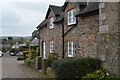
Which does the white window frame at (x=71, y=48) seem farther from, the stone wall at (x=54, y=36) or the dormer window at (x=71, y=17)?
the stone wall at (x=54, y=36)

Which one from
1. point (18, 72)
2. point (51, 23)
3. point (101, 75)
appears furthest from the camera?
point (51, 23)

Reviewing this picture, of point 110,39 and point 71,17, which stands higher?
point 71,17

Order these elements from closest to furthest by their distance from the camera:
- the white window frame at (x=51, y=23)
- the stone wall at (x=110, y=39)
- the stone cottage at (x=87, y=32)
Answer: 1. the stone wall at (x=110, y=39)
2. the stone cottage at (x=87, y=32)
3. the white window frame at (x=51, y=23)

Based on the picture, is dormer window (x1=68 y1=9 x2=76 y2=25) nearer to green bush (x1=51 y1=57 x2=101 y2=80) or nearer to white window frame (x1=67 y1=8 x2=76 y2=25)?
white window frame (x1=67 y1=8 x2=76 y2=25)

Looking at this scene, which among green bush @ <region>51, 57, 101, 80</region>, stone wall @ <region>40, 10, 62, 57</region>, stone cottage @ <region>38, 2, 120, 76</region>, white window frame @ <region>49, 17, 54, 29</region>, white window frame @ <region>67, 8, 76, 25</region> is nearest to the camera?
stone cottage @ <region>38, 2, 120, 76</region>

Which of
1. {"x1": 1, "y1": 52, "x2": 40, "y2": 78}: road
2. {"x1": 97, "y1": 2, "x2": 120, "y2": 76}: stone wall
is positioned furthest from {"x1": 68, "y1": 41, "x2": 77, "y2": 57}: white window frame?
{"x1": 97, "y1": 2, "x2": 120, "y2": 76}: stone wall

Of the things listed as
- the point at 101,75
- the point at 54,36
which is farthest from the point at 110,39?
the point at 54,36

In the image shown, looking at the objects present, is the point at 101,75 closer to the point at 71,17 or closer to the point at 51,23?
the point at 71,17

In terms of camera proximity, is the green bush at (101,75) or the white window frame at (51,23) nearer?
the green bush at (101,75)

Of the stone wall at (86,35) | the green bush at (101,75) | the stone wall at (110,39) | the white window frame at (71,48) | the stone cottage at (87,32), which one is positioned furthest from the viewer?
the white window frame at (71,48)

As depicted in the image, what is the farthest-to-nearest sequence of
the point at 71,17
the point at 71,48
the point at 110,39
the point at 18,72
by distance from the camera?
the point at 18,72 → the point at 71,17 → the point at 71,48 → the point at 110,39

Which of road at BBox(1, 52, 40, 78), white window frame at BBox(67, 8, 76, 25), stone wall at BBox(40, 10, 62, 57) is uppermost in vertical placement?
white window frame at BBox(67, 8, 76, 25)

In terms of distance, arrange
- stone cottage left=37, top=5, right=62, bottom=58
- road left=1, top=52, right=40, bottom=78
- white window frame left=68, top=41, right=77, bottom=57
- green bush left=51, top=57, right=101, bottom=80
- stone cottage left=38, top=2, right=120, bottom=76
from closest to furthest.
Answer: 1. stone cottage left=38, top=2, right=120, bottom=76
2. green bush left=51, top=57, right=101, bottom=80
3. road left=1, top=52, right=40, bottom=78
4. white window frame left=68, top=41, right=77, bottom=57
5. stone cottage left=37, top=5, right=62, bottom=58

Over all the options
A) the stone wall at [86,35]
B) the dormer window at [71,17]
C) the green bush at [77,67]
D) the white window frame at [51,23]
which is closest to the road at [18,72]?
the stone wall at [86,35]
